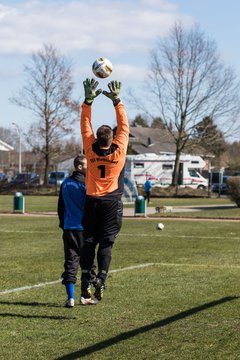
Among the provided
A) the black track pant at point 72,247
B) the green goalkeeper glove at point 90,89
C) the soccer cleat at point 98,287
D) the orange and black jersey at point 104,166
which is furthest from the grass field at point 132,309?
the green goalkeeper glove at point 90,89

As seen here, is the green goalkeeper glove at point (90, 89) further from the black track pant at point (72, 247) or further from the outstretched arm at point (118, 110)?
the black track pant at point (72, 247)

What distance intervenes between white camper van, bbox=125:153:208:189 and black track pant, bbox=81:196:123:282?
52887mm

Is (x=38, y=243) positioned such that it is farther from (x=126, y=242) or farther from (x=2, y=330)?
(x=2, y=330)

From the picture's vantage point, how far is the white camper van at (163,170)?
61719mm

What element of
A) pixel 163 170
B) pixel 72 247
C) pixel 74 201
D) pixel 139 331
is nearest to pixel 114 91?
pixel 74 201

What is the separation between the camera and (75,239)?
846 cm

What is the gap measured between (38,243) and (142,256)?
375 cm

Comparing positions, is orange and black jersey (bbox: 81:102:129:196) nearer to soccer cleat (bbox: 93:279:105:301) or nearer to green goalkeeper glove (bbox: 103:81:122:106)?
green goalkeeper glove (bbox: 103:81:122:106)

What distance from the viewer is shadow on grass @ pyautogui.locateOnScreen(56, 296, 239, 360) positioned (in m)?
6.12

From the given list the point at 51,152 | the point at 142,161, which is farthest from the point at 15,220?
the point at 51,152

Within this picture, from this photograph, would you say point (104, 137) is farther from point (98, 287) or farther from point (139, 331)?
point (139, 331)

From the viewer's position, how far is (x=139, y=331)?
6961mm

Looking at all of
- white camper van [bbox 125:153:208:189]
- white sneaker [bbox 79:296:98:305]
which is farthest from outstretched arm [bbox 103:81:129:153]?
white camper van [bbox 125:153:208:189]

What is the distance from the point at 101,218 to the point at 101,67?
1.93 meters
